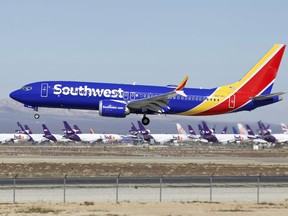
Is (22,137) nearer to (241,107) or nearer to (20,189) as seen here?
(241,107)

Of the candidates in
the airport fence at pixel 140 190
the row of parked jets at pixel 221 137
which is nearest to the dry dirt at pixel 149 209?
the airport fence at pixel 140 190

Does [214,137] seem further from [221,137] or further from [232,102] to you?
[232,102]

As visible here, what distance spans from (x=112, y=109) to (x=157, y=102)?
3957 millimetres

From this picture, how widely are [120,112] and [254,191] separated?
2080 centimetres

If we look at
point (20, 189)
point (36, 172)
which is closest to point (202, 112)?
point (36, 172)

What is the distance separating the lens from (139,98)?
64.2 m

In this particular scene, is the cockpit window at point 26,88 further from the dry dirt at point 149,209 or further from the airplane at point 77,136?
the airplane at point 77,136

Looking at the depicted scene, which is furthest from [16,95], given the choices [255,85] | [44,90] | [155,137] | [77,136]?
[155,137]

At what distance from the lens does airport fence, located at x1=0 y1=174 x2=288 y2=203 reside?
131ft

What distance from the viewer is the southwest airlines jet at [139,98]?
63.0m

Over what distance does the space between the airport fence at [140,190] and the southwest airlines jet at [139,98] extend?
478 inches

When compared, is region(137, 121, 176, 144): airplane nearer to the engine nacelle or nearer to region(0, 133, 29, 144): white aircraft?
region(0, 133, 29, 144): white aircraft

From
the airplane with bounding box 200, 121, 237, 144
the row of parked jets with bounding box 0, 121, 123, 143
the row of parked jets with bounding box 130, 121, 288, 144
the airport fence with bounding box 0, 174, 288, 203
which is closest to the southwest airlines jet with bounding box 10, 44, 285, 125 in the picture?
the airport fence with bounding box 0, 174, 288, 203

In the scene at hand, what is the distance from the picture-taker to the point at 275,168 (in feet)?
222
